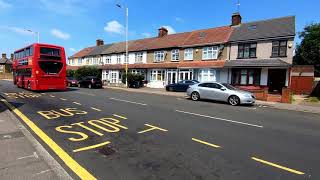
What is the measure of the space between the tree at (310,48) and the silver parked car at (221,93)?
4546 centimetres

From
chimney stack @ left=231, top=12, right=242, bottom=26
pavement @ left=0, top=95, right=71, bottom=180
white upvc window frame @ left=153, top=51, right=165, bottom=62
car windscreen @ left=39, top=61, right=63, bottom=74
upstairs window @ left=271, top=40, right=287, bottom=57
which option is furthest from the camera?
white upvc window frame @ left=153, top=51, right=165, bottom=62

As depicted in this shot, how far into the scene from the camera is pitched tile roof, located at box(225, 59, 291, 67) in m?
23.8

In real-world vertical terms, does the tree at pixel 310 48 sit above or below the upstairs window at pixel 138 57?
above

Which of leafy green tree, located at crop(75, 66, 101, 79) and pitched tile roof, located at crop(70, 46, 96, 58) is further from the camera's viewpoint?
pitched tile roof, located at crop(70, 46, 96, 58)

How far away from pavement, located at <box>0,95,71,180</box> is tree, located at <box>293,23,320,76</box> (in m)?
59.2

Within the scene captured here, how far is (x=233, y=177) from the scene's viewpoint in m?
4.44

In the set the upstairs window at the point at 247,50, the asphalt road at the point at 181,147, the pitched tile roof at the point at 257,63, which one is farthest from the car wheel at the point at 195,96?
the upstairs window at the point at 247,50

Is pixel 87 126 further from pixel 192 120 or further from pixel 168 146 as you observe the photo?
pixel 192 120

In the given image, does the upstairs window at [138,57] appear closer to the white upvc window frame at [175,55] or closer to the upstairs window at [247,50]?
the white upvc window frame at [175,55]

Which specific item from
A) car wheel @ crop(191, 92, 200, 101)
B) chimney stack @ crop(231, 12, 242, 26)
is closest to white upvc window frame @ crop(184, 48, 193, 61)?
chimney stack @ crop(231, 12, 242, 26)

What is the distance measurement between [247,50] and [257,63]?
2.76 meters

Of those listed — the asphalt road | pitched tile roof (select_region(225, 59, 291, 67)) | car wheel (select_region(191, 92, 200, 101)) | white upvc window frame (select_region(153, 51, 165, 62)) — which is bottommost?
the asphalt road

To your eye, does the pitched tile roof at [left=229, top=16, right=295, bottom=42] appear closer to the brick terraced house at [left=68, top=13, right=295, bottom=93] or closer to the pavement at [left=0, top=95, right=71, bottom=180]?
the brick terraced house at [left=68, top=13, right=295, bottom=93]

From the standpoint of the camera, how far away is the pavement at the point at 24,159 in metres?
4.27
